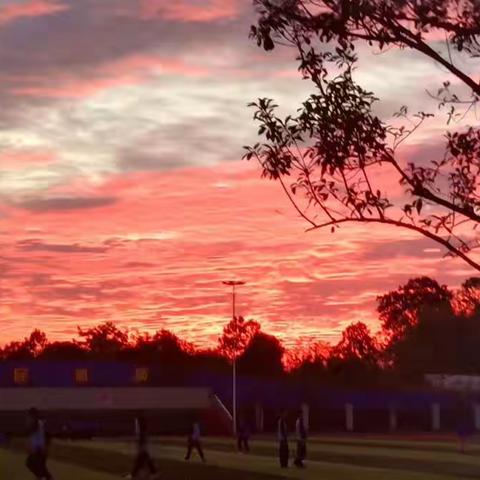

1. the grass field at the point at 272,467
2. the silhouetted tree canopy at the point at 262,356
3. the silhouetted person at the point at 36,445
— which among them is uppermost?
the silhouetted tree canopy at the point at 262,356

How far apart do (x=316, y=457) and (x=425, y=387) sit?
7759 cm

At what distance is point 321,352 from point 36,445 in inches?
5736

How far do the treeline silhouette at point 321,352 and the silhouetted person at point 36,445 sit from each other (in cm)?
7911

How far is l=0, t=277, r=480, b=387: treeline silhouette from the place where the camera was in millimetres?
124812

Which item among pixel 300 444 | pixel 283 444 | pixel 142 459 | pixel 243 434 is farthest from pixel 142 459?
pixel 243 434

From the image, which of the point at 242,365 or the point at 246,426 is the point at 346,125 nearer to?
the point at 246,426

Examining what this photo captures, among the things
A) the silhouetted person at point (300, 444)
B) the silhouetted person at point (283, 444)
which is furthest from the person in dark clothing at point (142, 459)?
the silhouetted person at point (300, 444)

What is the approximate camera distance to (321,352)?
170 meters

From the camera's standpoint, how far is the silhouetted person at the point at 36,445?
82.6 feet

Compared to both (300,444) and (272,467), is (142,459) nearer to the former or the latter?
(300,444)

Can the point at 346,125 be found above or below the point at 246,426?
above

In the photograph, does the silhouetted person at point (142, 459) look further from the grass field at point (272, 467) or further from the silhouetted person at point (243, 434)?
the silhouetted person at point (243, 434)

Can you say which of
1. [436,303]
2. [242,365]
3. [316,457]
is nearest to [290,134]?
Result: [436,303]

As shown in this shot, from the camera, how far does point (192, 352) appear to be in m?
165
